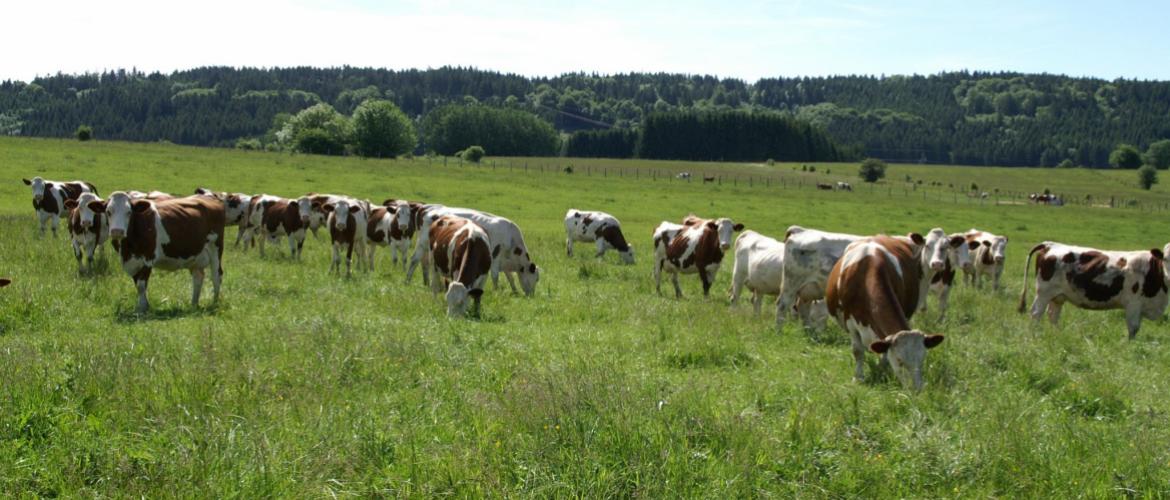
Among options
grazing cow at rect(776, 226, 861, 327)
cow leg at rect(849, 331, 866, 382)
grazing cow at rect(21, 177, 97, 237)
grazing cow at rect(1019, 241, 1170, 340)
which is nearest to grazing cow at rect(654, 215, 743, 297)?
grazing cow at rect(776, 226, 861, 327)

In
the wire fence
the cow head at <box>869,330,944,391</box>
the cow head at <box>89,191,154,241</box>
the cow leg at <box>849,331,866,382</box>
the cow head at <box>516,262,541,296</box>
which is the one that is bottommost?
the wire fence

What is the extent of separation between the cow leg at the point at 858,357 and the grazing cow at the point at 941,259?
187 inches

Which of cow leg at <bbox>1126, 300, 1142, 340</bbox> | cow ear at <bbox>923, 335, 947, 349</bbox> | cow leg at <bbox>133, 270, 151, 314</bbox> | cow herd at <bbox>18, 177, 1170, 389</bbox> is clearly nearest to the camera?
Result: cow ear at <bbox>923, 335, 947, 349</bbox>

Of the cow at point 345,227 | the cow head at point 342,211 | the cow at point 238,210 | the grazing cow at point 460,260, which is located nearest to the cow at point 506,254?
the grazing cow at point 460,260

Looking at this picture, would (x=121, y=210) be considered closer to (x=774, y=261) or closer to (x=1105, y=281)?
(x=774, y=261)

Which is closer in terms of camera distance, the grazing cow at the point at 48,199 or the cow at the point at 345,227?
the cow at the point at 345,227

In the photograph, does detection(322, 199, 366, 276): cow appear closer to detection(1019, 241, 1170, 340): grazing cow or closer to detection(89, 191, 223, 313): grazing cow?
detection(89, 191, 223, 313): grazing cow

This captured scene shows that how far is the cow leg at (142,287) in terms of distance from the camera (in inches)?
515

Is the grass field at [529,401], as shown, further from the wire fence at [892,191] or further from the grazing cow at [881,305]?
the wire fence at [892,191]

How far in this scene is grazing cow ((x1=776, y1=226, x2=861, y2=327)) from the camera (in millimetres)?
13539

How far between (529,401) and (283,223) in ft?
61.8

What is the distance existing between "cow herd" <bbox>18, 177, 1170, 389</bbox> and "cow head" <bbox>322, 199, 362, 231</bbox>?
35mm

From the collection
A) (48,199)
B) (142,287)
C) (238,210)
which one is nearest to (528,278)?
(142,287)

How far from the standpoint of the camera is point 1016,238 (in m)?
43.4
